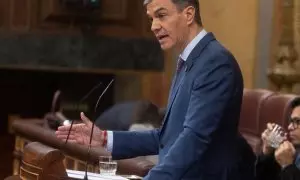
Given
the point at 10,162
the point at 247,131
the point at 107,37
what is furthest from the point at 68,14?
the point at 247,131

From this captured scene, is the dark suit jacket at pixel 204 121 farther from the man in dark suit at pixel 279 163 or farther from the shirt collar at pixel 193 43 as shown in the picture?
the man in dark suit at pixel 279 163

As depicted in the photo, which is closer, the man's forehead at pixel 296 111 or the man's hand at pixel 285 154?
the man's hand at pixel 285 154

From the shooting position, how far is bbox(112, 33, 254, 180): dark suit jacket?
5.58ft

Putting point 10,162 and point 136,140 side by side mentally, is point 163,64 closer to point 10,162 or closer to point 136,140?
point 10,162

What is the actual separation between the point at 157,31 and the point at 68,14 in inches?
148

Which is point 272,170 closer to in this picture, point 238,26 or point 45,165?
point 45,165

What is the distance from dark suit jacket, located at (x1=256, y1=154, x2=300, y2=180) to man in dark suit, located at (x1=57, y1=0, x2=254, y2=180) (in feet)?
1.49

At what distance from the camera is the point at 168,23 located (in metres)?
1.80

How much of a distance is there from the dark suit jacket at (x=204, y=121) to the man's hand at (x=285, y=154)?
0.52m

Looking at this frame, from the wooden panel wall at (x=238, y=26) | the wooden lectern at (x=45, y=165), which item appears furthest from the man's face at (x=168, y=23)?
the wooden panel wall at (x=238, y=26)

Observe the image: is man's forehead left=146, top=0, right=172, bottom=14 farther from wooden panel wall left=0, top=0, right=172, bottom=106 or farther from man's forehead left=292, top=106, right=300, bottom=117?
wooden panel wall left=0, top=0, right=172, bottom=106

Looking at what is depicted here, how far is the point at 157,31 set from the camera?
5.96ft

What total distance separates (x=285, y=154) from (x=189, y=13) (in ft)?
2.56

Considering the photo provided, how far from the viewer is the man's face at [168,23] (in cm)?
181
